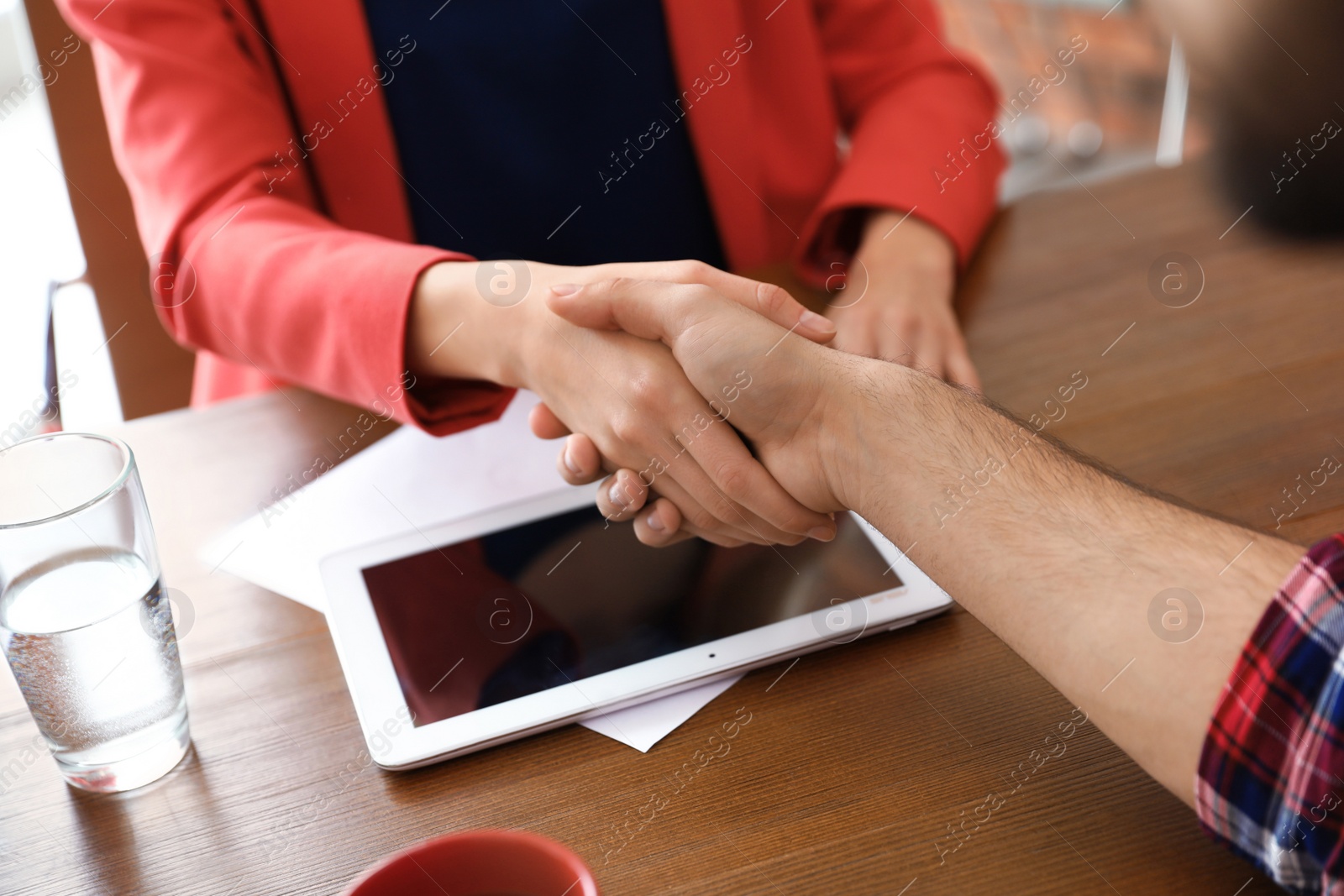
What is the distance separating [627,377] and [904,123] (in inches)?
19.6

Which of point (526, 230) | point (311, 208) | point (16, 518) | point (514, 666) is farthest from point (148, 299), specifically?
point (514, 666)

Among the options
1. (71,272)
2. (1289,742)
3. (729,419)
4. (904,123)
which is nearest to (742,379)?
(729,419)

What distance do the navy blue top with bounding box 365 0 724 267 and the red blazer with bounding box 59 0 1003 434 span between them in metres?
0.03

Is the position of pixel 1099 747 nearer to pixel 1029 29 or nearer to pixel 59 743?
pixel 59 743

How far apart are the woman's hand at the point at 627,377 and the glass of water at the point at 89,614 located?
0.92 feet

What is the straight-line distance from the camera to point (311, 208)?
1.07m

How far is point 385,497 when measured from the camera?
81cm

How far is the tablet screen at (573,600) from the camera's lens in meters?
0.64

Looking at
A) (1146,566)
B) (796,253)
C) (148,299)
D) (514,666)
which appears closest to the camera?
(1146,566)

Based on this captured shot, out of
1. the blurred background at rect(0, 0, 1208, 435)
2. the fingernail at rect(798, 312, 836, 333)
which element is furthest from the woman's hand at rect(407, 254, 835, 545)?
the blurred background at rect(0, 0, 1208, 435)

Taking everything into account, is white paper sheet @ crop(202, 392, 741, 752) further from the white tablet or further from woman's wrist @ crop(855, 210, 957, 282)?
woman's wrist @ crop(855, 210, 957, 282)

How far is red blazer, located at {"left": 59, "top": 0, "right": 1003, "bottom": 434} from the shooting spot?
86 centimetres

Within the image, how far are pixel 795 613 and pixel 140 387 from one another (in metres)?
0.91

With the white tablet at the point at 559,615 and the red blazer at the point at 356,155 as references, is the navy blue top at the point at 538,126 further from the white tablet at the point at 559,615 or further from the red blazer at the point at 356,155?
the white tablet at the point at 559,615
